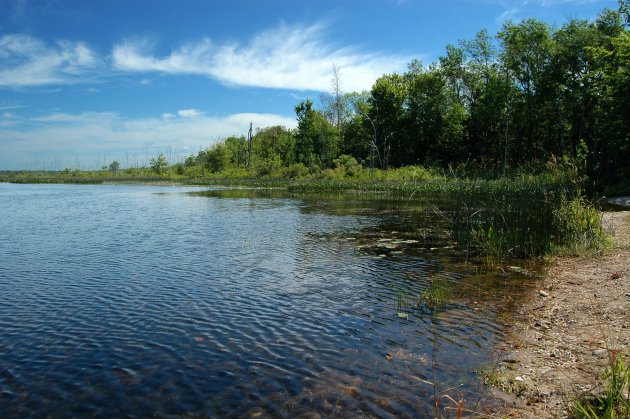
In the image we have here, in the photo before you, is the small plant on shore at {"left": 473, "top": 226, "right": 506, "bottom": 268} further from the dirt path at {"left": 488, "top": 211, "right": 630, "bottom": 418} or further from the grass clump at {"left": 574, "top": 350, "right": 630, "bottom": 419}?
the grass clump at {"left": 574, "top": 350, "right": 630, "bottom": 419}

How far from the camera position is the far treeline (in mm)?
28172

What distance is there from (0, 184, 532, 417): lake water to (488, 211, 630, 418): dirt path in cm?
35

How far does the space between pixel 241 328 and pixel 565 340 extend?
4.46 metres

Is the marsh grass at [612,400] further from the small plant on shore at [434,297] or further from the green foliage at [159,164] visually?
the green foliage at [159,164]

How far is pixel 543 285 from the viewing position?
7.74 metres

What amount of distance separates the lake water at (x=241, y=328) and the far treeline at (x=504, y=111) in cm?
1772

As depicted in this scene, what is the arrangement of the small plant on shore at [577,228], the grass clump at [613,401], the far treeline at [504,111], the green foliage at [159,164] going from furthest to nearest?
the green foliage at [159,164], the far treeline at [504,111], the small plant on shore at [577,228], the grass clump at [613,401]

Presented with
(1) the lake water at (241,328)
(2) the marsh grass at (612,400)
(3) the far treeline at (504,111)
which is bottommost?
(1) the lake water at (241,328)

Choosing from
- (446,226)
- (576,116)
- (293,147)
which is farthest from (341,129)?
(446,226)

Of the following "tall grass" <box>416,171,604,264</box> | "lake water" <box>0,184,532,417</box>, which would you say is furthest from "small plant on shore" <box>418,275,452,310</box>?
"tall grass" <box>416,171,604,264</box>

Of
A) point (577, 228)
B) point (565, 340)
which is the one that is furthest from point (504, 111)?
point (565, 340)

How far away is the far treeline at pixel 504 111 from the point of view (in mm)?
28172

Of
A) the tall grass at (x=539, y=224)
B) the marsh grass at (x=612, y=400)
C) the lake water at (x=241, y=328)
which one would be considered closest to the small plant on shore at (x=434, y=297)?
the lake water at (x=241, y=328)

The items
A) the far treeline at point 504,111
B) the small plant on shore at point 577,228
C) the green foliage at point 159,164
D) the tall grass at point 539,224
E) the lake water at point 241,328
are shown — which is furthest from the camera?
the green foliage at point 159,164
